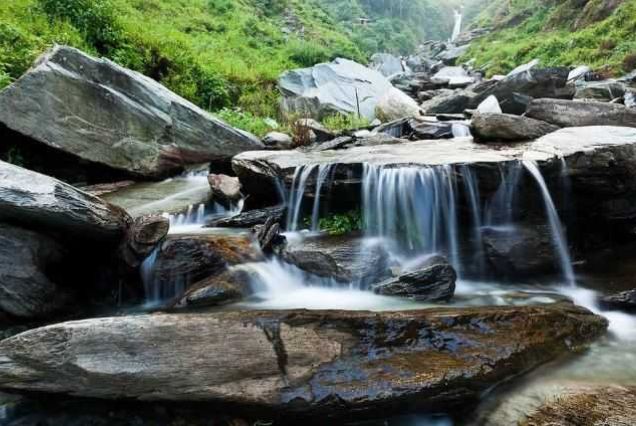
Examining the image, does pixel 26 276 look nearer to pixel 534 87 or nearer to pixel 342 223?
pixel 342 223

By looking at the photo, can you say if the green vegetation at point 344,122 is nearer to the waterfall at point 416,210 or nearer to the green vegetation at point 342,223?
the green vegetation at point 342,223

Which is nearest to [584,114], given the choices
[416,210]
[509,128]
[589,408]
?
[509,128]

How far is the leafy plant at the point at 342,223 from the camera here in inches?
253

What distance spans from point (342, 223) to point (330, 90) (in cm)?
997

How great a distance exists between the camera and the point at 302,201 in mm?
6746

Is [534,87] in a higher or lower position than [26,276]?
higher

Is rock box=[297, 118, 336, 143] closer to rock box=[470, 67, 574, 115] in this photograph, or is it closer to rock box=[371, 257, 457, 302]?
rock box=[470, 67, 574, 115]

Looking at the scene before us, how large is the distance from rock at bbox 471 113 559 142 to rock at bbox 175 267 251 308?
482cm

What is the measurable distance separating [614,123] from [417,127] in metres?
3.67

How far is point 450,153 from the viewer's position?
22.5 ft

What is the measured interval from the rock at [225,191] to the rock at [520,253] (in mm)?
3971

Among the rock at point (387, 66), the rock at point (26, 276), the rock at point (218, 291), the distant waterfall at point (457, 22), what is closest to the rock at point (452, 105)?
the rock at point (218, 291)

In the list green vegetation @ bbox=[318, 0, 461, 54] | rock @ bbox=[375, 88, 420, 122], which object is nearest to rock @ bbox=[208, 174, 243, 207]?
rock @ bbox=[375, 88, 420, 122]

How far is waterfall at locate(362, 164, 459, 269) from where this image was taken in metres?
6.05
